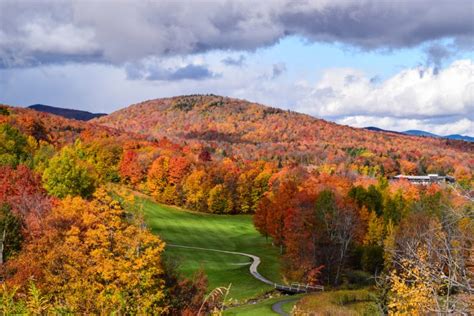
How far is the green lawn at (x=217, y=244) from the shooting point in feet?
172

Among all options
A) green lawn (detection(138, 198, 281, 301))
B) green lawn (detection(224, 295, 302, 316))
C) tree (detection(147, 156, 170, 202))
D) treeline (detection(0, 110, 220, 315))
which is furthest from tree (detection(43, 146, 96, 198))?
tree (detection(147, 156, 170, 202))

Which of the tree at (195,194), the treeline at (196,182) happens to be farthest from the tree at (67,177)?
the treeline at (196,182)

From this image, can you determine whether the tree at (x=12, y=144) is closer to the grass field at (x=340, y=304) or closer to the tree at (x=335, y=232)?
the tree at (x=335, y=232)

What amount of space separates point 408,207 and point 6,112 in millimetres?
109068

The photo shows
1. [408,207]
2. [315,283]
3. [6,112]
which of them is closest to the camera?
[315,283]

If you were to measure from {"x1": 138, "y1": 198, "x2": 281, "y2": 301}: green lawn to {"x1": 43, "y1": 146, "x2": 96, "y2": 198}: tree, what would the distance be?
10.3m

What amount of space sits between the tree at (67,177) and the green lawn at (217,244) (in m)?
10.3

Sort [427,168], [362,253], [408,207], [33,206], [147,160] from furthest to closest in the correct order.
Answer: [427,168]
[147,160]
[408,207]
[362,253]
[33,206]

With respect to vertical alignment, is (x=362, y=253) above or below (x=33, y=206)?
below

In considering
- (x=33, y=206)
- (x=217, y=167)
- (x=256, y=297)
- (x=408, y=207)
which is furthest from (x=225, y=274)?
(x=217, y=167)

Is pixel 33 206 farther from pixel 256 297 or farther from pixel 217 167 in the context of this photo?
pixel 217 167

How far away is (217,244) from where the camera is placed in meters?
75.9

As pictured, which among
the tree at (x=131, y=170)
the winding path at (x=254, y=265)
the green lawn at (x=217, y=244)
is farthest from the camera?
the tree at (x=131, y=170)

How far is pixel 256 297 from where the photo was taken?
156 feet
